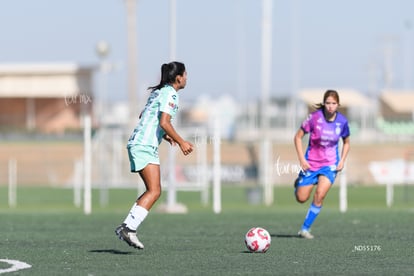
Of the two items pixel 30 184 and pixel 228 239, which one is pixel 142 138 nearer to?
pixel 228 239

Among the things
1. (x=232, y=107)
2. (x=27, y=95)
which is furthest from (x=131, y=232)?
(x=232, y=107)

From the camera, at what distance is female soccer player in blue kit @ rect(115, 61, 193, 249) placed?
1333cm

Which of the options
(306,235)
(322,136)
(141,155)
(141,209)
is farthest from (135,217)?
(322,136)

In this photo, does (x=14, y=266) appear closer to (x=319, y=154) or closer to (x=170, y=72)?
(x=170, y=72)

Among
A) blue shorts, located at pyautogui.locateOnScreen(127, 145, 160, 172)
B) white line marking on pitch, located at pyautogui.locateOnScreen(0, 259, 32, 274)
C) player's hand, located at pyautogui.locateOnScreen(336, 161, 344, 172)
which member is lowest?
white line marking on pitch, located at pyautogui.locateOnScreen(0, 259, 32, 274)

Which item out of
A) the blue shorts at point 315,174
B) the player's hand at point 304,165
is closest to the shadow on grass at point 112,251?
the player's hand at point 304,165

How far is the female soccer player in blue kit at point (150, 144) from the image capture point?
13328 mm

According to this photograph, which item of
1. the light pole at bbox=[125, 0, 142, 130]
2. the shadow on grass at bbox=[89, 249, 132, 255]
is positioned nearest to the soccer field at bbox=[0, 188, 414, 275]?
the shadow on grass at bbox=[89, 249, 132, 255]

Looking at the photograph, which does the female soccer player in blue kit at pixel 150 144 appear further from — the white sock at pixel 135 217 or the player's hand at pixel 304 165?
the player's hand at pixel 304 165

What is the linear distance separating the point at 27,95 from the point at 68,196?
1336 inches

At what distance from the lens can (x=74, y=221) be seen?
71.0 feet

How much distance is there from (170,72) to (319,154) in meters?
3.86

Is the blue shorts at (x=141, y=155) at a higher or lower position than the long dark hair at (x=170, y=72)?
lower

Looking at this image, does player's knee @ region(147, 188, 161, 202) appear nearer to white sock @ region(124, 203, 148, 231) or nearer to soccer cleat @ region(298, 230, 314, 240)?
white sock @ region(124, 203, 148, 231)
